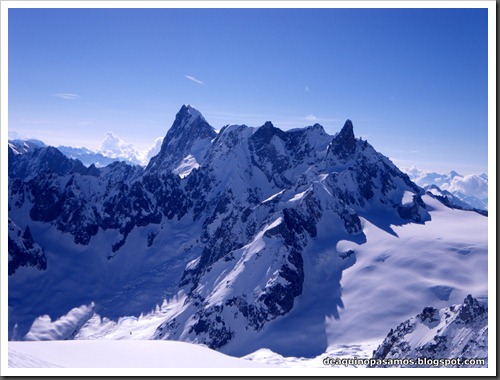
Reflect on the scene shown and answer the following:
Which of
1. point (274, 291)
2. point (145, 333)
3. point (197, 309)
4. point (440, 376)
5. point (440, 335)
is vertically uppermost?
point (440, 376)

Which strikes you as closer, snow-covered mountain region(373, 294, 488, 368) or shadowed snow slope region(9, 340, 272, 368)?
shadowed snow slope region(9, 340, 272, 368)

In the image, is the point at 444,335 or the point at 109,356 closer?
the point at 109,356

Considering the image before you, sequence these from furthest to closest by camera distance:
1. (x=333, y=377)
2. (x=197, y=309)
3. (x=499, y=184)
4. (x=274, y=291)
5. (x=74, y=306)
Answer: (x=74, y=306) → (x=197, y=309) → (x=274, y=291) → (x=499, y=184) → (x=333, y=377)

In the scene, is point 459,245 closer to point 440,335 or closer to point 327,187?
point 327,187

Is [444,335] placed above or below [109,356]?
below

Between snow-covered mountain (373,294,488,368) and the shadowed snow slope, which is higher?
the shadowed snow slope

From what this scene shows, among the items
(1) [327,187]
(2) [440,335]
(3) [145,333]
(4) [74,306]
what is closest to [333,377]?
(2) [440,335]

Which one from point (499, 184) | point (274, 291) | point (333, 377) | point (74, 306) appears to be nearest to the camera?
point (333, 377)

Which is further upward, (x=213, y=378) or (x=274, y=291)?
(x=213, y=378)
